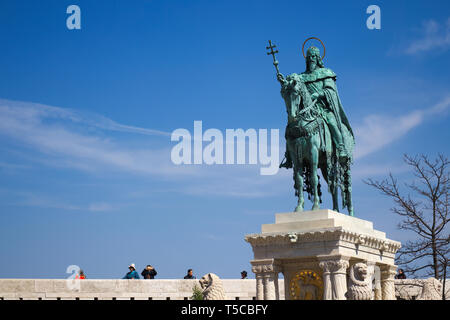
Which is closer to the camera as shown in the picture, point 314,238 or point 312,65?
Answer: point 314,238

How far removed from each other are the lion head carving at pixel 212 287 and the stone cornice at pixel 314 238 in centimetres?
240

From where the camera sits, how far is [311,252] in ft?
66.5

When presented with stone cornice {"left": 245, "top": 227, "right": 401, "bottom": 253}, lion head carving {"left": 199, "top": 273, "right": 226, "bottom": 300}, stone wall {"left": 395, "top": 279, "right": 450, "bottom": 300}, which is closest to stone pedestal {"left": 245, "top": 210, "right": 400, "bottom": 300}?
stone cornice {"left": 245, "top": 227, "right": 401, "bottom": 253}

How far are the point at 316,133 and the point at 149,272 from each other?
9.67 meters

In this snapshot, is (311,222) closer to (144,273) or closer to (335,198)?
(335,198)

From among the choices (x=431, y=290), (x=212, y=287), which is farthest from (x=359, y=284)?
(x=212, y=287)

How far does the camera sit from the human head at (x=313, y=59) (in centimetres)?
2352

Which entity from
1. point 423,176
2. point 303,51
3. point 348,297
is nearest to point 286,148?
point 303,51

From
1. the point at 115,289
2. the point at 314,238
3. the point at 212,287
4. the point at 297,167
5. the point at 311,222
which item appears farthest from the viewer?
the point at 115,289

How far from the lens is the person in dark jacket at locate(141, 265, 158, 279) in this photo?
27.7 metres

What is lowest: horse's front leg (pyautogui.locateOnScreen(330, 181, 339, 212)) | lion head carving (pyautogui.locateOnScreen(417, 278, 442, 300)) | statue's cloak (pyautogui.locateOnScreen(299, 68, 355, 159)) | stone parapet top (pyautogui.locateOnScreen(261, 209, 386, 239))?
lion head carving (pyautogui.locateOnScreen(417, 278, 442, 300))

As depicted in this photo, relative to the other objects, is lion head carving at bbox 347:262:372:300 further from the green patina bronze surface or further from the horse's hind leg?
the horse's hind leg

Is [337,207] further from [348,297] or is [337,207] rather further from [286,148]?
[348,297]

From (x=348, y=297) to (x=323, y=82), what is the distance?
7.51 metres
